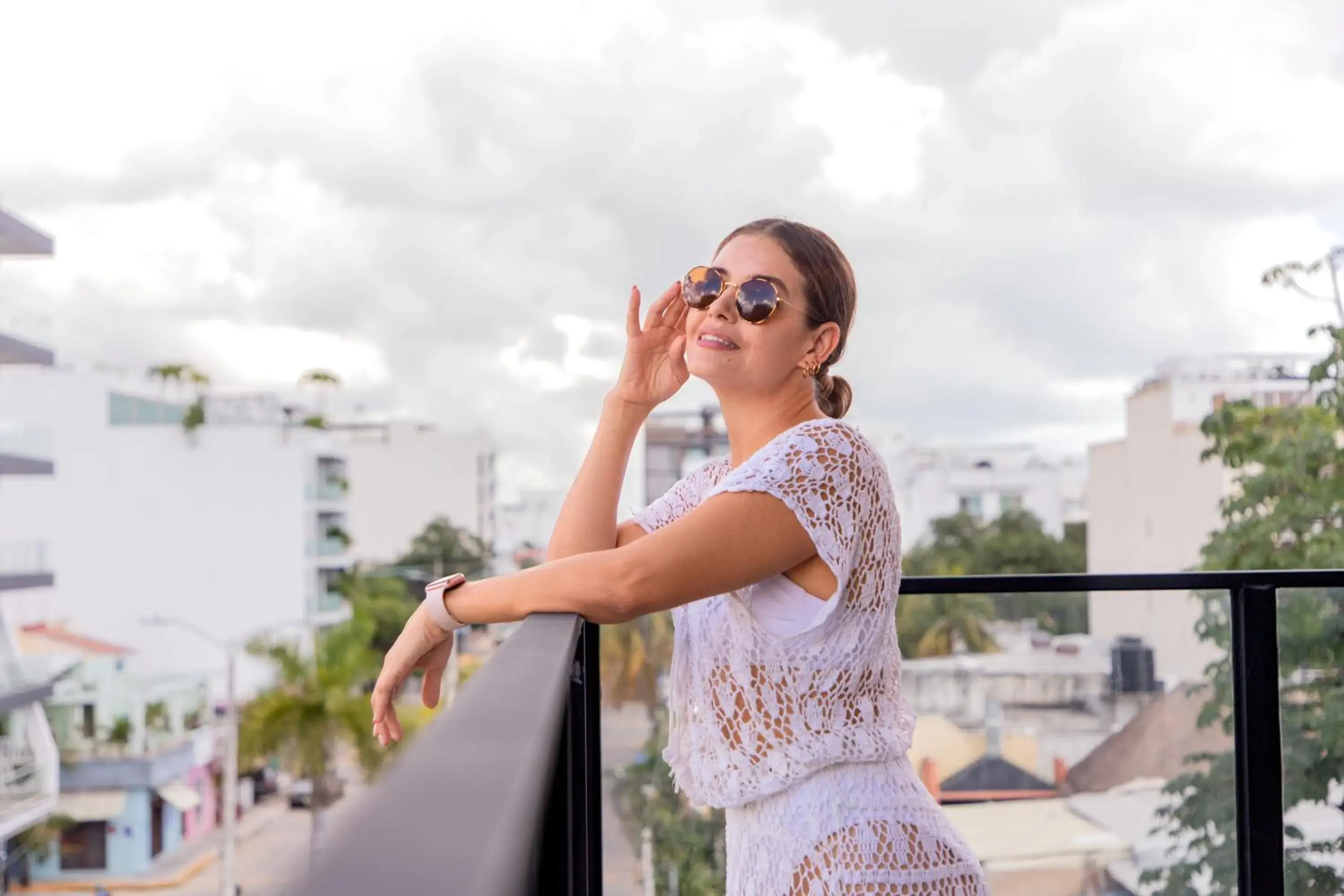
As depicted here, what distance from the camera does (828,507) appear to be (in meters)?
1.19

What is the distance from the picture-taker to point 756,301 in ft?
4.52

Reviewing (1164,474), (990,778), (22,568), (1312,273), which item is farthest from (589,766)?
(22,568)

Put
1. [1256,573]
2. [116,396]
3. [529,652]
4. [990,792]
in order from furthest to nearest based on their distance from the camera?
[116,396]
[990,792]
[1256,573]
[529,652]

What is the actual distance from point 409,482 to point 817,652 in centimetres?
5412

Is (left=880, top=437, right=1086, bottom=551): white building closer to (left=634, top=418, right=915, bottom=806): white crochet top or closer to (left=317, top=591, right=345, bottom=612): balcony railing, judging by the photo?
(left=317, top=591, right=345, bottom=612): balcony railing

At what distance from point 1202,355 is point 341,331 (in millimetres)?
35560

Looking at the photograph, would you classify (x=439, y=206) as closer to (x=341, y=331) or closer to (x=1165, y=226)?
(x=341, y=331)

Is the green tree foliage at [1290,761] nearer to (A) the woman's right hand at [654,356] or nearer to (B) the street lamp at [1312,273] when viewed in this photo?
(A) the woman's right hand at [654,356]

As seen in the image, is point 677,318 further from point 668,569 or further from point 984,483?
point 984,483

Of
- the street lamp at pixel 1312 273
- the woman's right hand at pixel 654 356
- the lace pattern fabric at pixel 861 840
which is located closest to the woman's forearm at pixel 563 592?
the lace pattern fabric at pixel 861 840

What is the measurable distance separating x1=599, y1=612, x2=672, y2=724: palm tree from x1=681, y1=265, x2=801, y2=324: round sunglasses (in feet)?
1.04

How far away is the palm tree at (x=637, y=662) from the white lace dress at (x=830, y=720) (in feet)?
0.42

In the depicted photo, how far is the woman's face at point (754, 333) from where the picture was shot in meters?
1.38

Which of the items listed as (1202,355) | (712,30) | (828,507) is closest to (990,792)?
(828,507)
